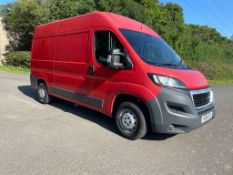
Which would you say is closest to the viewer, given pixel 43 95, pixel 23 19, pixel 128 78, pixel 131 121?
pixel 128 78

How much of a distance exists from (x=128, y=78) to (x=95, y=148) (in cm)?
143

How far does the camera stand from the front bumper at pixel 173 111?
4863mm

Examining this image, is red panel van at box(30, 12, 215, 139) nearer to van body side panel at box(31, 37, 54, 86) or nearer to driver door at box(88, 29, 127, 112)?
driver door at box(88, 29, 127, 112)

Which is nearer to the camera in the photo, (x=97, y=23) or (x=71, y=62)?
(x=97, y=23)

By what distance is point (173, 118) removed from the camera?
489 centimetres

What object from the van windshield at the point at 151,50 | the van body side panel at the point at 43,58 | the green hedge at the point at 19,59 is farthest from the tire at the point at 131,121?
the green hedge at the point at 19,59

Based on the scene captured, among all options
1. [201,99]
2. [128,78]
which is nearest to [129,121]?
[128,78]

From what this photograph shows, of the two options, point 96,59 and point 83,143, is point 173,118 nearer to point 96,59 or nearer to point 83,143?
point 83,143

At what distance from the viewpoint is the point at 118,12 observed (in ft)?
76.5

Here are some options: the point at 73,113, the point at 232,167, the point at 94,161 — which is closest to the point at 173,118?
the point at 232,167

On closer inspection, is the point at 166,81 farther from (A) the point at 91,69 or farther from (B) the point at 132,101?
(A) the point at 91,69

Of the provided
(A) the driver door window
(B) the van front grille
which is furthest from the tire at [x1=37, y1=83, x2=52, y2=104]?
(B) the van front grille

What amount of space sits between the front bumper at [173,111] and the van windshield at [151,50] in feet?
2.33

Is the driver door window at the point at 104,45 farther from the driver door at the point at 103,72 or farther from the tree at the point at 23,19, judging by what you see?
the tree at the point at 23,19
